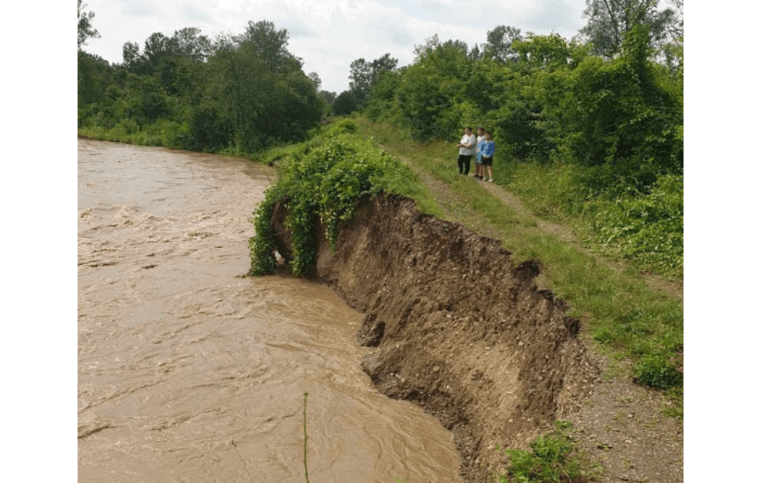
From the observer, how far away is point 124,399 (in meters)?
8.24

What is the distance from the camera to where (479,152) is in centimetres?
1544

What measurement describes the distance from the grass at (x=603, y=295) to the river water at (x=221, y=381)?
244cm

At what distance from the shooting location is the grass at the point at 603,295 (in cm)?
609

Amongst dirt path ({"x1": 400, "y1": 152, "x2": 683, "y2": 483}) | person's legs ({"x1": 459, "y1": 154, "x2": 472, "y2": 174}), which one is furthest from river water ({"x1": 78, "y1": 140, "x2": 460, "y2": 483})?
person's legs ({"x1": 459, "y1": 154, "x2": 472, "y2": 174})

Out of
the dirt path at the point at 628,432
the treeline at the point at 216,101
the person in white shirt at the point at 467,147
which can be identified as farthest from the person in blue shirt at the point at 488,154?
the treeline at the point at 216,101

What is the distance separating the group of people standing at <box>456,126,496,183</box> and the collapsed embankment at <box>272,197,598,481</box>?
4397mm

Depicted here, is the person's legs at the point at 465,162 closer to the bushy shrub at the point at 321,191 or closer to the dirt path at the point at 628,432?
the bushy shrub at the point at 321,191

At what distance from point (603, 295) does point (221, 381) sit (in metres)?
5.78

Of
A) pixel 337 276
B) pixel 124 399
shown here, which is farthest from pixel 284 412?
pixel 337 276

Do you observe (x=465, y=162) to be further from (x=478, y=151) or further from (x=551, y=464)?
(x=551, y=464)

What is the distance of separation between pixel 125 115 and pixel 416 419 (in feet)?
179

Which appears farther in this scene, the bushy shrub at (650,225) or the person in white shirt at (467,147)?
the person in white shirt at (467,147)

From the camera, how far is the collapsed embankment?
6.59 meters

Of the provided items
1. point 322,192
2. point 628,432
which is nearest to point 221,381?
point 322,192
